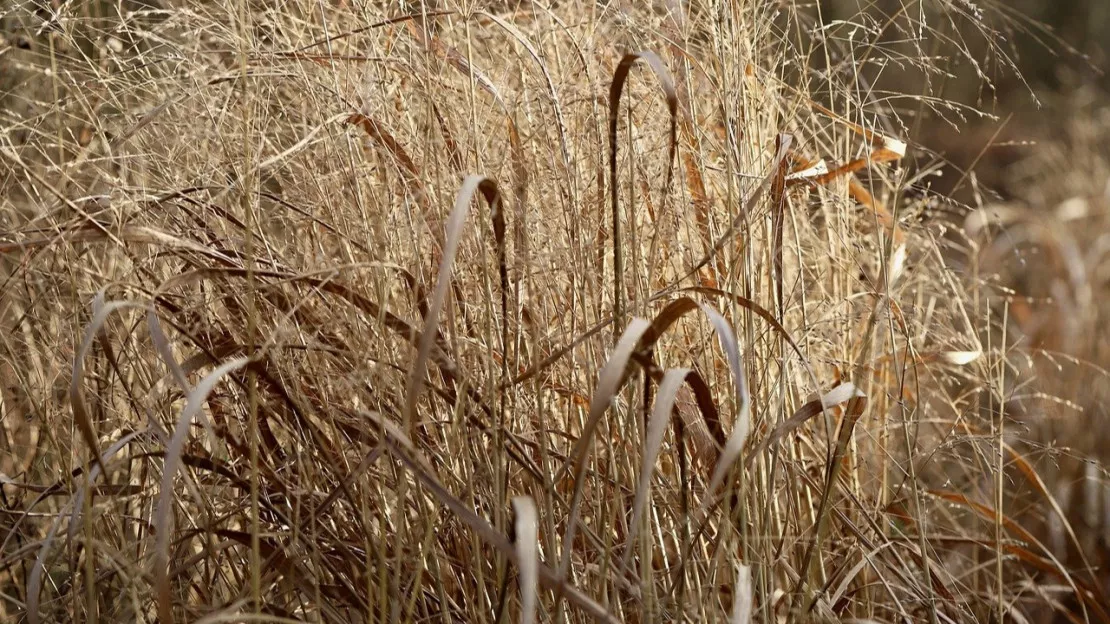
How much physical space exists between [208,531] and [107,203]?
0.36 metres

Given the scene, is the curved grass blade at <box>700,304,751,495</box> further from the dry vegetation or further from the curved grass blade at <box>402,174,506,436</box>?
the curved grass blade at <box>402,174,506,436</box>

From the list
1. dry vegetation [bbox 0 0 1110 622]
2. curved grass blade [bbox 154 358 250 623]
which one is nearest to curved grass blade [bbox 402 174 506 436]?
dry vegetation [bbox 0 0 1110 622]

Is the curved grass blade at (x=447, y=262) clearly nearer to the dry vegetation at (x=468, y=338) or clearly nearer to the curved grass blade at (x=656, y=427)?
the dry vegetation at (x=468, y=338)

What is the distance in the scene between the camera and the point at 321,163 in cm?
125

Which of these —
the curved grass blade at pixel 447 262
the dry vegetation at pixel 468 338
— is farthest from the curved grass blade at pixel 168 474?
the curved grass blade at pixel 447 262

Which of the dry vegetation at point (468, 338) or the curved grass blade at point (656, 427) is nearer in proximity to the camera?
the curved grass blade at point (656, 427)

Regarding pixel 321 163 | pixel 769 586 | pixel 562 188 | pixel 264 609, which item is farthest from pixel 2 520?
pixel 769 586

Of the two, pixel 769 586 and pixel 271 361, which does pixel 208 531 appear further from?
pixel 769 586

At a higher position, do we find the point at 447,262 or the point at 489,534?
the point at 447,262

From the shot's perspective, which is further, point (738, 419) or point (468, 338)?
point (468, 338)

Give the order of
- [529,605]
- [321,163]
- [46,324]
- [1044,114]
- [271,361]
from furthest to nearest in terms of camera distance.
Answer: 1. [1044,114]
2. [46,324]
3. [321,163]
4. [271,361]
5. [529,605]

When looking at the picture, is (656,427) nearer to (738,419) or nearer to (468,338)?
(738,419)

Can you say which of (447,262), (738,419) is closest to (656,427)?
(738,419)

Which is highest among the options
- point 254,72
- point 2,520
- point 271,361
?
point 254,72
